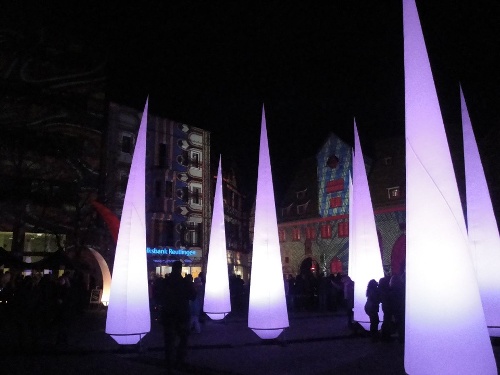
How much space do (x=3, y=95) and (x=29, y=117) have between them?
1.77 meters

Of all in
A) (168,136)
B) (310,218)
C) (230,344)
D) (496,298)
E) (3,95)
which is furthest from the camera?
(310,218)

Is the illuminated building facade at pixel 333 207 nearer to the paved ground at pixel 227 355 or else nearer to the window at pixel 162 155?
the window at pixel 162 155

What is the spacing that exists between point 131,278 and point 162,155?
81.0 feet

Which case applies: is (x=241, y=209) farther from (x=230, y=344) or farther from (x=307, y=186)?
(x=230, y=344)

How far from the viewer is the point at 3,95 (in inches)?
972

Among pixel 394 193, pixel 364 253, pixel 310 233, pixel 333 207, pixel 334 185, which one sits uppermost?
pixel 334 185

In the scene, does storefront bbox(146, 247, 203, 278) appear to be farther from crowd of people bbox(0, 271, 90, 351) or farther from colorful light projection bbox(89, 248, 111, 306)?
crowd of people bbox(0, 271, 90, 351)

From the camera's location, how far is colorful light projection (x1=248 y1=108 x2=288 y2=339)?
396 inches

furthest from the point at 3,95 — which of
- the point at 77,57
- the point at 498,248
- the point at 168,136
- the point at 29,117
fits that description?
the point at 498,248

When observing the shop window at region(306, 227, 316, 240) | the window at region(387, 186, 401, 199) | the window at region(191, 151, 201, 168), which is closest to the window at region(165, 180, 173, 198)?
the window at region(191, 151, 201, 168)

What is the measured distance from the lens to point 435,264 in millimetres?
5355

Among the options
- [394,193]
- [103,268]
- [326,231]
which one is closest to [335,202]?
[326,231]

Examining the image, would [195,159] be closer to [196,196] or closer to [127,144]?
[196,196]

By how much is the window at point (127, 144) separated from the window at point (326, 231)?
52.8 ft
